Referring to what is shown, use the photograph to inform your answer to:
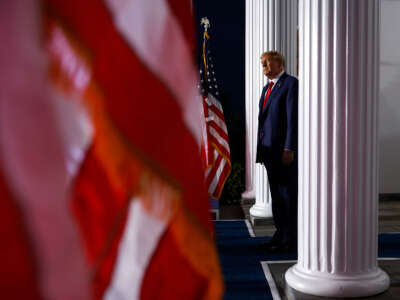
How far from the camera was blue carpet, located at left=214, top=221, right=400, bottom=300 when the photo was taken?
3.30 meters

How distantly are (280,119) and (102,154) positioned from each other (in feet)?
11.0

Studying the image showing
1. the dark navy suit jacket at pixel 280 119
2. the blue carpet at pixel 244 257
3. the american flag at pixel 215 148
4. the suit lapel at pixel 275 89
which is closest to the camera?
the blue carpet at pixel 244 257

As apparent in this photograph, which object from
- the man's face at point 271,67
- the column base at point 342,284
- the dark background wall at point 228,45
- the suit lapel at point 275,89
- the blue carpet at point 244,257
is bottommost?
the blue carpet at point 244,257

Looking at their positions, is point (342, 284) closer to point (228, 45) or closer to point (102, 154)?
point (102, 154)

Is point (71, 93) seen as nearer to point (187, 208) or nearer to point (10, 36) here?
point (10, 36)

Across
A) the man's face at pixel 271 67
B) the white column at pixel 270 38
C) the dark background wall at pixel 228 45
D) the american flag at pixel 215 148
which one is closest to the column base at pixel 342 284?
the man's face at pixel 271 67

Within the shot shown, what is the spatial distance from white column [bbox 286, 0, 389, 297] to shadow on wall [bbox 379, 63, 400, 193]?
16.9 ft

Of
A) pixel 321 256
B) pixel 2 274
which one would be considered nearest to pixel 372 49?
pixel 321 256

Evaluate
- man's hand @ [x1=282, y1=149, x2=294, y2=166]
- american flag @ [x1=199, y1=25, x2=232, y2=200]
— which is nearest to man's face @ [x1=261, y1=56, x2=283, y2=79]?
man's hand @ [x1=282, y1=149, x2=294, y2=166]

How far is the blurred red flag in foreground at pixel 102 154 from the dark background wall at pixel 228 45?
24.7ft

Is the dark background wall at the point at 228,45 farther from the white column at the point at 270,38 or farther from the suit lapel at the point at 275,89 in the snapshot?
the suit lapel at the point at 275,89

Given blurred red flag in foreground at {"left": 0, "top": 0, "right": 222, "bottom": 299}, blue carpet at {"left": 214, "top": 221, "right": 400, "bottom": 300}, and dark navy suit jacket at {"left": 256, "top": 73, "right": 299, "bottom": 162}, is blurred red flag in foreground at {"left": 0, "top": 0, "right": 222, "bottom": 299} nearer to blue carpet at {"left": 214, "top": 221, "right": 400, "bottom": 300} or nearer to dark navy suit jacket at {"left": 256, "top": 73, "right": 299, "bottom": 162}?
blue carpet at {"left": 214, "top": 221, "right": 400, "bottom": 300}

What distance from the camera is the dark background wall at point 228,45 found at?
8500 millimetres

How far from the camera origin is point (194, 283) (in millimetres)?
939
